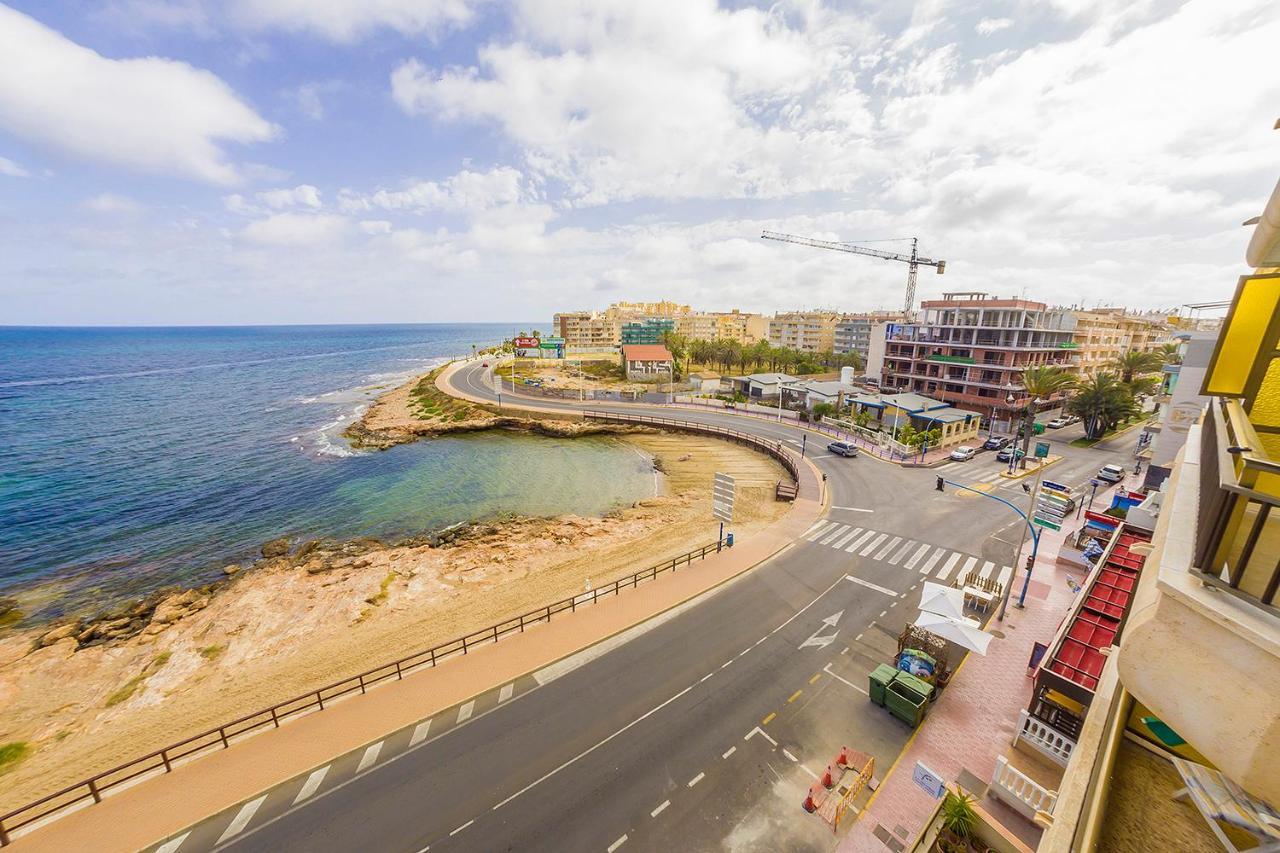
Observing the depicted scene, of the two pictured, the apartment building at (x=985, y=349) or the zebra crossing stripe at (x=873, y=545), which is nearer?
the zebra crossing stripe at (x=873, y=545)

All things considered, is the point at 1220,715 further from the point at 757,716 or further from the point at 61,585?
the point at 61,585

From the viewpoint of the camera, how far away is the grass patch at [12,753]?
50.7 ft

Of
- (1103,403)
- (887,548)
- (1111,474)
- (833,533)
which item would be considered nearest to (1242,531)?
(887,548)

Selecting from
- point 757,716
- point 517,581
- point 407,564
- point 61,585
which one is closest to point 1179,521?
point 757,716

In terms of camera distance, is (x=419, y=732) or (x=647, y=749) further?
(x=419, y=732)

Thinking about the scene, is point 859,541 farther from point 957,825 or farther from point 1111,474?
point 1111,474

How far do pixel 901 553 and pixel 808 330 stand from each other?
4988 inches

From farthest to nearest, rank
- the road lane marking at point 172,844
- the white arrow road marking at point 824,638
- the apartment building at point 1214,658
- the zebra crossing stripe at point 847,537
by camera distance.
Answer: the zebra crossing stripe at point 847,537, the white arrow road marking at point 824,638, the road lane marking at point 172,844, the apartment building at point 1214,658

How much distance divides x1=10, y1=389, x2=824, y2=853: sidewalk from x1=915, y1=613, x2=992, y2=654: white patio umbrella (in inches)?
357

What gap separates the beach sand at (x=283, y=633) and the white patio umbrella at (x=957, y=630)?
13.6 metres

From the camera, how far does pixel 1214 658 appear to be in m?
2.83

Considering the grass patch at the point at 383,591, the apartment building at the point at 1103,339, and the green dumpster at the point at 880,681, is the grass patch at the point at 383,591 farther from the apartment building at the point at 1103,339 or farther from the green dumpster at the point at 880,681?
the apartment building at the point at 1103,339

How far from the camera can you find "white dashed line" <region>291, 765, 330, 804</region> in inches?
490

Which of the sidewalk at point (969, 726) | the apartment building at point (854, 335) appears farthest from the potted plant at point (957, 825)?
the apartment building at point (854, 335)
